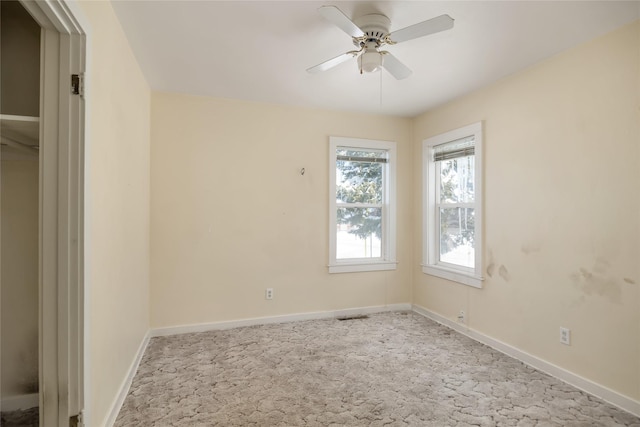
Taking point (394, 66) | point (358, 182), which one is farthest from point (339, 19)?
point (358, 182)

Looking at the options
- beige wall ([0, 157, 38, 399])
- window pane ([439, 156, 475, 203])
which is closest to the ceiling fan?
window pane ([439, 156, 475, 203])

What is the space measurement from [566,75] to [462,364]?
8.04 ft

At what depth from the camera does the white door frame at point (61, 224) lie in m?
1.48

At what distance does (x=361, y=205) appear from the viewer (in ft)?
13.9

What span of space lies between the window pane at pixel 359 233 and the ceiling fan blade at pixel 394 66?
198 cm

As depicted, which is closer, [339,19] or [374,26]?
[339,19]

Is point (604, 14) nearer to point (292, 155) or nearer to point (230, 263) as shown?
point (292, 155)

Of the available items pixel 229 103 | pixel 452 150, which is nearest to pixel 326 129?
pixel 229 103

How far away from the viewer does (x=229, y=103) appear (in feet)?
12.0

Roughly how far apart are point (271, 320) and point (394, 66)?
9.46ft

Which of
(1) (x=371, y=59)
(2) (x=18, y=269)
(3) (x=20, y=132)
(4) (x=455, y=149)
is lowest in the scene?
(2) (x=18, y=269)

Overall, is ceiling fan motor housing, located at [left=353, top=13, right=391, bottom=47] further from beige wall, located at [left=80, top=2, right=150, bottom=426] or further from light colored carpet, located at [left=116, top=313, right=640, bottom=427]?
light colored carpet, located at [left=116, top=313, right=640, bottom=427]

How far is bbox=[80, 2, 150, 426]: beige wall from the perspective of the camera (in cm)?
168

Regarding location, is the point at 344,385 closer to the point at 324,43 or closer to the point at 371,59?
the point at 371,59
